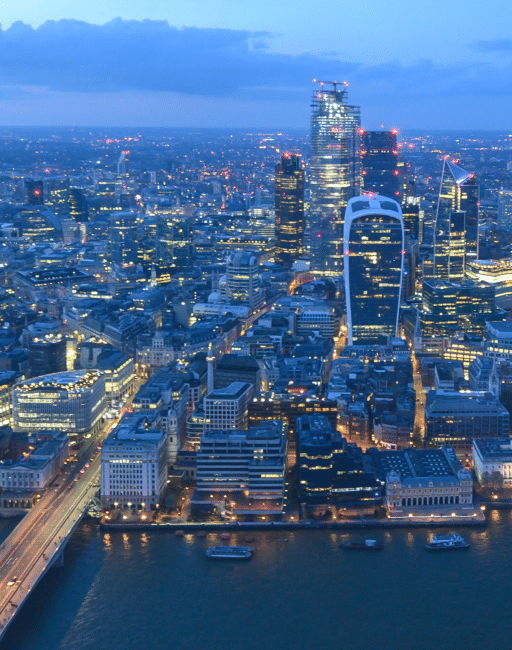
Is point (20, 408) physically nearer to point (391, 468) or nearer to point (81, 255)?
point (391, 468)

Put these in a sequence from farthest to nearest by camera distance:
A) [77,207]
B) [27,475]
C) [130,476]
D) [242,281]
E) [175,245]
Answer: [77,207]
[175,245]
[242,281]
[27,475]
[130,476]

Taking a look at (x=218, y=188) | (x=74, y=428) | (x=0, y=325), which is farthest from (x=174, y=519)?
(x=218, y=188)

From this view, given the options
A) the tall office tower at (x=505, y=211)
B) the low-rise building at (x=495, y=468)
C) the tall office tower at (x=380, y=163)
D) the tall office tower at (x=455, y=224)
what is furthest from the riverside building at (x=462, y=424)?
the tall office tower at (x=505, y=211)

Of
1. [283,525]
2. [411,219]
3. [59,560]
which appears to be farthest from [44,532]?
[411,219]

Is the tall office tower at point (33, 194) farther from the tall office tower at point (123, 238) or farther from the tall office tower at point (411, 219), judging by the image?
the tall office tower at point (411, 219)

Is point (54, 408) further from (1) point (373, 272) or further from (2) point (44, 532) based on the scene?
(1) point (373, 272)

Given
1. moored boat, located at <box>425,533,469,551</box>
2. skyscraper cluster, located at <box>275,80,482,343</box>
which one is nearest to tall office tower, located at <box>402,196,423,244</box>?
skyscraper cluster, located at <box>275,80,482,343</box>

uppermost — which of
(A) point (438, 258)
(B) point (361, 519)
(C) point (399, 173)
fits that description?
(C) point (399, 173)
